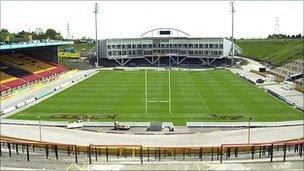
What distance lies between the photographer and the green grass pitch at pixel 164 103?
163ft

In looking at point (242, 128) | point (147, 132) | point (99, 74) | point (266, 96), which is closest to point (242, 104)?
point (266, 96)

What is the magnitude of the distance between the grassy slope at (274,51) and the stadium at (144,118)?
864cm

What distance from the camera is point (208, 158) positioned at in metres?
27.8

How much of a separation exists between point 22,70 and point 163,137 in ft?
177

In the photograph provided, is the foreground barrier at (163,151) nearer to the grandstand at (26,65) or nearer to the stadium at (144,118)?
the stadium at (144,118)

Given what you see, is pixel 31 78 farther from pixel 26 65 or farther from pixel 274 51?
pixel 274 51

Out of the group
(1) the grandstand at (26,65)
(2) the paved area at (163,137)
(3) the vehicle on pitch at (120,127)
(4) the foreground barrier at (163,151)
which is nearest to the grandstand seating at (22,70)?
(1) the grandstand at (26,65)

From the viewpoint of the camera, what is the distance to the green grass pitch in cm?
4969

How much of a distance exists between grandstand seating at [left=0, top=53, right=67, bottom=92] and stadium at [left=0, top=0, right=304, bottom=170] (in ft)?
0.95

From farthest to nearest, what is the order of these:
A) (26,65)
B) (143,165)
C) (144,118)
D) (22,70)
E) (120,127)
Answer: (26,65)
(22,70)
(144,118)
(120,127)
(143,165)

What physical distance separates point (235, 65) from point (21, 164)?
324ft

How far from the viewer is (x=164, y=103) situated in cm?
5831

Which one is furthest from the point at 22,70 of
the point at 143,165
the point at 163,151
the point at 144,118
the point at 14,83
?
the point at 143,165

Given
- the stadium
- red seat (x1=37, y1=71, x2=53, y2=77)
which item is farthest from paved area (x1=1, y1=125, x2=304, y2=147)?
red seat (x1=37, y1=71, x2=53, y2=77)
